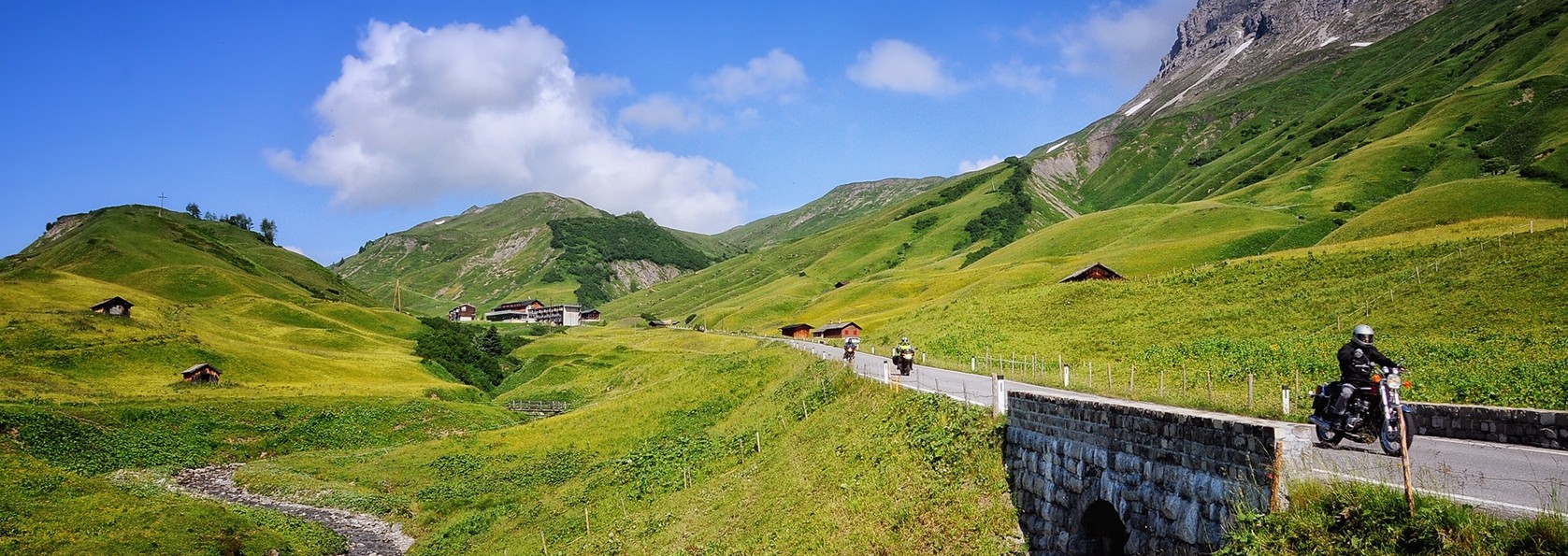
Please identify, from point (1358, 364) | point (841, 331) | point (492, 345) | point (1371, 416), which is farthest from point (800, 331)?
point (1371, 416)

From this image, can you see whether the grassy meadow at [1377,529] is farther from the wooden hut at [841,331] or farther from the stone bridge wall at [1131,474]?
the wooden hut at [841,331]

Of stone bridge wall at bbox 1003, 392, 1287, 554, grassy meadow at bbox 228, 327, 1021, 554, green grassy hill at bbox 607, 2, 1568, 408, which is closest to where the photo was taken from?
stone bridge wall at bbox 1003, 392, 1287, 554

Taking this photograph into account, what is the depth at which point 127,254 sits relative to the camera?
145m

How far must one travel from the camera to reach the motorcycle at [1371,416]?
11969 millimetres

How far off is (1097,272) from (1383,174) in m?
96.2

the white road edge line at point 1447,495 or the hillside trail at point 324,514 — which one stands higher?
the white road edge line at point 1447,495

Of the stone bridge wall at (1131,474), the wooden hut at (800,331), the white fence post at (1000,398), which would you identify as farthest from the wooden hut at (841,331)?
the stone bridge wall at (1131,474)

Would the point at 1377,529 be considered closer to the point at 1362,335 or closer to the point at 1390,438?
the point at 1390,438

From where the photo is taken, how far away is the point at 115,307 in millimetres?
94062

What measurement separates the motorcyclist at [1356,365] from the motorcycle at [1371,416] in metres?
0.08

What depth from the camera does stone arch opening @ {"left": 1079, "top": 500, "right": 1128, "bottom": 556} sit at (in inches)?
574

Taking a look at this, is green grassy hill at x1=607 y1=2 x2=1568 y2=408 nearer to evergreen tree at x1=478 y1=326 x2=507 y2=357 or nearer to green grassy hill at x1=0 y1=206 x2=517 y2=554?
green grassy hill at x1=0 y1=206 x2=517 y2=554

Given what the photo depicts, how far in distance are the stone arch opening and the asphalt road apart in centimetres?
340

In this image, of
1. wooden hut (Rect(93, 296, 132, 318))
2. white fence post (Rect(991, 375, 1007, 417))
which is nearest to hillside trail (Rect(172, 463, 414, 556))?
white fence post (Rect(991, 375, 1007, 417))
